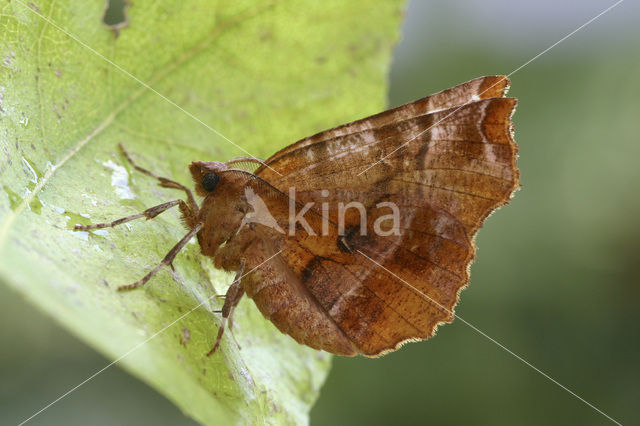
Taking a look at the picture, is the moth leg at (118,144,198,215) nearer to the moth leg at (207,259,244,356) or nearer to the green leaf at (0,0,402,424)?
the green leaf at (0,0,402,424)

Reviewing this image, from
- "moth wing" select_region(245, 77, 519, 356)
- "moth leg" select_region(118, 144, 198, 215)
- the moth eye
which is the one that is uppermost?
"moth wing" select_region(245, 77, 519, 356)

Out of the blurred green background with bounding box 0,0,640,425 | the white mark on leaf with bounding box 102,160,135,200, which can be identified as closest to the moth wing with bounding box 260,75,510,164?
the white mark on leaf with bounding box 102,160,135,200

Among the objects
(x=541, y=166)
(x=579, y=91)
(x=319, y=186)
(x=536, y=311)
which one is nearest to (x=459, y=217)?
(x=319, y=186)

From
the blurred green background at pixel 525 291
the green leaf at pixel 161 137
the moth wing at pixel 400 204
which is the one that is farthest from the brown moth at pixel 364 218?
the blurred green background at pixel 525 291

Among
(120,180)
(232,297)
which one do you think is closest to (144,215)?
(120,180)

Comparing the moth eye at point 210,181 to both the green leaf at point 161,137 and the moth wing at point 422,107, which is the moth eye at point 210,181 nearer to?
the green leaf at point 161,137

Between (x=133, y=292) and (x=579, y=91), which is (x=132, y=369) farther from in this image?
(x=579, y=91)

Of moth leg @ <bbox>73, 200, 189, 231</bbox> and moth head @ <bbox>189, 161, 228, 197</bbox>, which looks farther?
moth head @ <bbox>189, 161, 228, 197</bbox>
